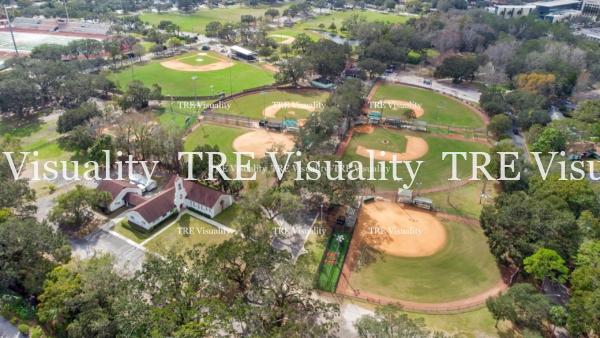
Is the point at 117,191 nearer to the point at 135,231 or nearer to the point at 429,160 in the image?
the point at 135,231

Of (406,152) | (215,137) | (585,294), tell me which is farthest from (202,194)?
(585,294)

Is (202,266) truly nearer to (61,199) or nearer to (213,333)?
(213,333)

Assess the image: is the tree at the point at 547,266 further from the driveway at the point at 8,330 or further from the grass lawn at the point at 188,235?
the driveway at the point at 8,330

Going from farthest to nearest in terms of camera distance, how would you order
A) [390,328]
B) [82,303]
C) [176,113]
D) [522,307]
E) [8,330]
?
[176,113] → [8,330] → [522,307] → [82,303] → [390,328]

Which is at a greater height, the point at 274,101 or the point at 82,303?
the point at 274,101

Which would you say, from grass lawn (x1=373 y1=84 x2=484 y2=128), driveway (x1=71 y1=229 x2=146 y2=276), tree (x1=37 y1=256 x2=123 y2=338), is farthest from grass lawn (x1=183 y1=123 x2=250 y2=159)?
tree (x1=37 y1=256 x2=123 y2=338)

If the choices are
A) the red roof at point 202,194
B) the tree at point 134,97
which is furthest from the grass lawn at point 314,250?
the tree at point 134,97

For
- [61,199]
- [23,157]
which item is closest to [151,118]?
[23,157]
